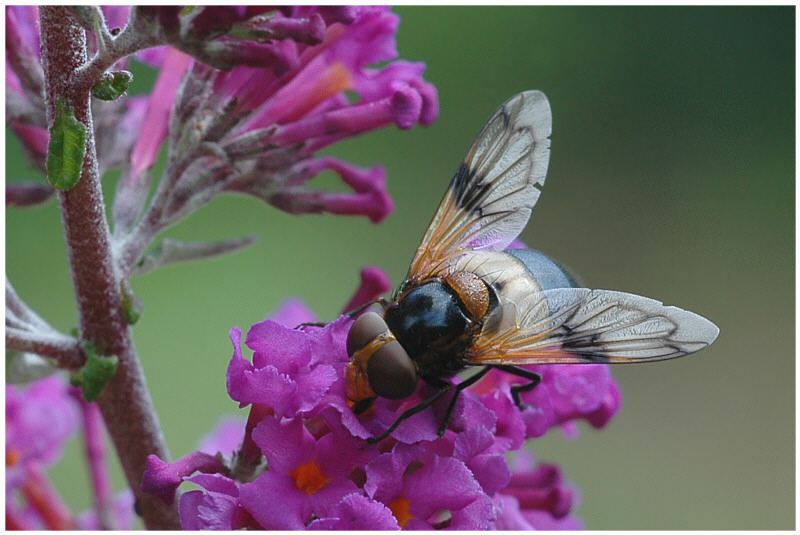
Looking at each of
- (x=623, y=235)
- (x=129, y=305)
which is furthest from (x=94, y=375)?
(x=623, y=235)

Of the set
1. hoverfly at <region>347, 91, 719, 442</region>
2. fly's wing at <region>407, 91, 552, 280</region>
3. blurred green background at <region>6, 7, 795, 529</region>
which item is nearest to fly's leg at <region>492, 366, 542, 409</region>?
hoverfly at <region>347, 91, 719, 442</region>

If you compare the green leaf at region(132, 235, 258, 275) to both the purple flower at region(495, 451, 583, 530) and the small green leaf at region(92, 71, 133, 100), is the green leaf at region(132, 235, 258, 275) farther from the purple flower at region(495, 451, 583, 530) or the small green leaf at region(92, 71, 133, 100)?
the purple flower at region(495, 451, 583, 530)

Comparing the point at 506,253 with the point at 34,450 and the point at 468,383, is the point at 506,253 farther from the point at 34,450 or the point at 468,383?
the point at 34,450

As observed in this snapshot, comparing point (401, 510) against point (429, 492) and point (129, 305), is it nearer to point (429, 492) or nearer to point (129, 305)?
point (429, 492)

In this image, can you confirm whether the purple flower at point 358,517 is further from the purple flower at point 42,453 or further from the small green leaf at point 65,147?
the purple flower at point 42,453

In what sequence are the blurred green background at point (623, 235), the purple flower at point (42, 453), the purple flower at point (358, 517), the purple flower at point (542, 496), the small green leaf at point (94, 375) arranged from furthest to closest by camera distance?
the blurred green background at point (623, 235), the purple flower at point (42, 453), the purple flower at point (542, 496), the small green leaf at point (94, 375), the purple flower at point (358, 517)

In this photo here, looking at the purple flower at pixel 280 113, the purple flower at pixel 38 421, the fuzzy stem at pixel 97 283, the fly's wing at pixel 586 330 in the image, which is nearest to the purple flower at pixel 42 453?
the purple flower at pixel 38 421

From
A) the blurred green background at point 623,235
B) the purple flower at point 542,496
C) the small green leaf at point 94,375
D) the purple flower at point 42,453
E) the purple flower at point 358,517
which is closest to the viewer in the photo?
the purple flower at point 358,517
